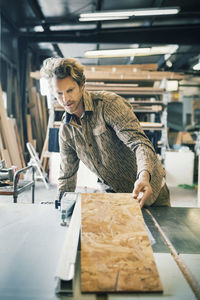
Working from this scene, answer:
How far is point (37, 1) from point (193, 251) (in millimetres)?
4721

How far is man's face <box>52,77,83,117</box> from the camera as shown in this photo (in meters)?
1.21

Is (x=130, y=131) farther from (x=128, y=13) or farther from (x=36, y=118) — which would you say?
(x=36, y=118)

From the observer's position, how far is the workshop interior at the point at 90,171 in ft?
2.05

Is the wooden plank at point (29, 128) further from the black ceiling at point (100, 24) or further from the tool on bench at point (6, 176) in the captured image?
the tool on bench at point (6, 176)

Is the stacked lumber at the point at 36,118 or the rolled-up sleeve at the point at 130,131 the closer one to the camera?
the rolled-up sleeve at the point at 130,131

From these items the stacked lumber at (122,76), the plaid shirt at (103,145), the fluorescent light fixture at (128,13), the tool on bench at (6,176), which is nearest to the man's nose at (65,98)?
the plaid shirt at (103,145)

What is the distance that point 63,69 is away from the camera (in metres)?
1.21

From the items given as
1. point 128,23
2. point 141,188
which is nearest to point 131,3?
point 128,23

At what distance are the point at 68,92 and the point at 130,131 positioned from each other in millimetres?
382

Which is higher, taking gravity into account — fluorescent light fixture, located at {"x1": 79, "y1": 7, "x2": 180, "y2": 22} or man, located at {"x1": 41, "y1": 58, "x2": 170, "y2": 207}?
fluorescent light fixture, located at {"x1": 79, "y1": 7, "x2": 180, "y2": 22}

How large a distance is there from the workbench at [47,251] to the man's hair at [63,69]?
69 centimetres

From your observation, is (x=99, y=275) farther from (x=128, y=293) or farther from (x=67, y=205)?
(x=67, y=205)

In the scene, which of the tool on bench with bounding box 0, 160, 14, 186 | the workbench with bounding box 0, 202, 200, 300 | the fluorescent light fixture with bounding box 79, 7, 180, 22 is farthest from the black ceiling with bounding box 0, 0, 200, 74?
the workbench with bounding box 0, 202, 200, 300

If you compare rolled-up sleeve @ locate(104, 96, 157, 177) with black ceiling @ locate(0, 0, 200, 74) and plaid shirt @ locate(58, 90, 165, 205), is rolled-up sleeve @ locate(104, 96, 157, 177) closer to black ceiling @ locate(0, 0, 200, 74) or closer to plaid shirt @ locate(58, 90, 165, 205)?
plaid shirt @ locate(58, 90, 165, 205)
